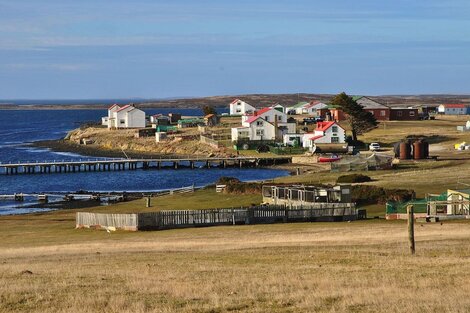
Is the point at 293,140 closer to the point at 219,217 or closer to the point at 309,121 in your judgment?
the point at 309,121

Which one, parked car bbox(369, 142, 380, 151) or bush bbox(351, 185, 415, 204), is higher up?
parked car bbox(369, 142, 380, 151)

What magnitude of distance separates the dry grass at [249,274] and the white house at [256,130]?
9563 cm

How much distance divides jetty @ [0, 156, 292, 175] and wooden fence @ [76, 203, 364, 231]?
2642 inches

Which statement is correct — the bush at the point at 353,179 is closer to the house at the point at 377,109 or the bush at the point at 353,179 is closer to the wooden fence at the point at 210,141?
the wooden fence at the point at 210,141

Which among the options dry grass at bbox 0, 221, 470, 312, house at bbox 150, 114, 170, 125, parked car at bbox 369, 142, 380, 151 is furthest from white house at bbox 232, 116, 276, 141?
dry grass at bbox 0, 221, 470, 312

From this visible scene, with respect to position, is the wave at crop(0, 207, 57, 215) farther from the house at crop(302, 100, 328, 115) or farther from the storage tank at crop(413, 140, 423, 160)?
the house at crop(302, 100, 328, 115)

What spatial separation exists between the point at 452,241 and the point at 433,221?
11726 millimetres

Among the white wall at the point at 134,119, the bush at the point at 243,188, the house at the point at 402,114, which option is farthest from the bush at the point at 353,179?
the white wall at the point at 134,119

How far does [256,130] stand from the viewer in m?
134

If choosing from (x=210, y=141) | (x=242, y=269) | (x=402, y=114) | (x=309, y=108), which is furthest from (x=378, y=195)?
(x=309, y=108)

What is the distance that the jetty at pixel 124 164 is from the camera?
115 m

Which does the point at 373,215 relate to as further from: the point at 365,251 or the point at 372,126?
the point at 372,126

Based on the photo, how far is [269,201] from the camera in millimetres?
56156

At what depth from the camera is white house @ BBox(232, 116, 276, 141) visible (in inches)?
5251
